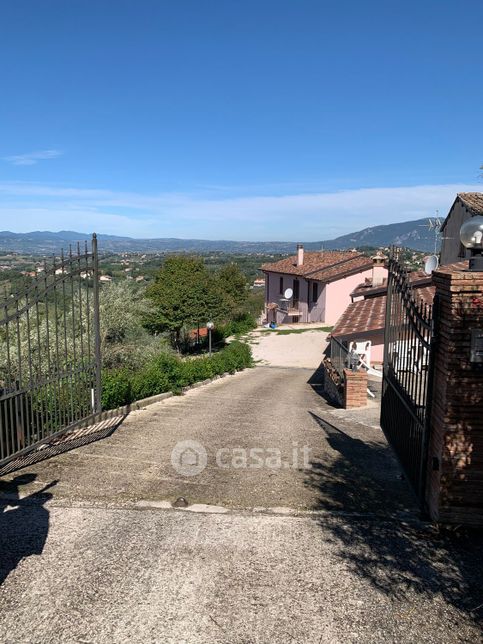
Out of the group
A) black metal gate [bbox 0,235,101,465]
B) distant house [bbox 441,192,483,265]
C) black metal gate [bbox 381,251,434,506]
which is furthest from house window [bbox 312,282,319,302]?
black metal gate [bbox 0,235,101,465]

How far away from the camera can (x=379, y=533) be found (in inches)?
175

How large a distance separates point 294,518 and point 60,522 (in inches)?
87.4

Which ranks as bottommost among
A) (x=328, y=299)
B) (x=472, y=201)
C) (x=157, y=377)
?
(x=328, y=299)

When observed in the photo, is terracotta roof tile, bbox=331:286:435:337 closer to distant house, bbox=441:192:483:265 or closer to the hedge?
distant house, bbox=441:192:483:265

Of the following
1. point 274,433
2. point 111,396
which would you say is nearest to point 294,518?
point 274,433

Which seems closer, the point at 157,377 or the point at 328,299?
the point at 157,377

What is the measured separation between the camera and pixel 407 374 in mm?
5594

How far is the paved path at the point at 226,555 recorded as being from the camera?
10.7 feet

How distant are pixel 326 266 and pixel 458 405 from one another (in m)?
33.5

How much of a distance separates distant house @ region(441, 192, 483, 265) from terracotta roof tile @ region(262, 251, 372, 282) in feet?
35.4

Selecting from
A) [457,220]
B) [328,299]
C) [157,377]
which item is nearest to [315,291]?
Result: [328,299]

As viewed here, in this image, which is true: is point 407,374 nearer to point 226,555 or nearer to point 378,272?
point 226,555

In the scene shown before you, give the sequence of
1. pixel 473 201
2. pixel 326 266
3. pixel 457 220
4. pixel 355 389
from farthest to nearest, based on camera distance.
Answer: pixel 326 266 < pixel 457 220 < pixel 473 201 < pixel 355 389

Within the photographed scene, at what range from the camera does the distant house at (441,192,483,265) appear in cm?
1741
